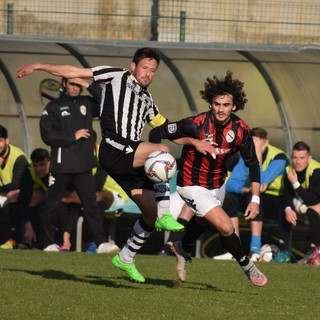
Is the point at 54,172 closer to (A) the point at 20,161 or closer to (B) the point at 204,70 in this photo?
(A) the point at 20,161

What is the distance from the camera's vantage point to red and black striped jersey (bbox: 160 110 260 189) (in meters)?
8.45

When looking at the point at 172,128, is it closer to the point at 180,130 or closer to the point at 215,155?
the point at 180,130

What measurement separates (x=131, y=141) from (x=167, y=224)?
32.1 inches

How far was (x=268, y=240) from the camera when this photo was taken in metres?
14.5

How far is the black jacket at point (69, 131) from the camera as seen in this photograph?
12.3 metres

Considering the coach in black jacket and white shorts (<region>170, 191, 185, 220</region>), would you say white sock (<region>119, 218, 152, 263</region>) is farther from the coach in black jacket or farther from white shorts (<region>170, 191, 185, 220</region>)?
white shorts (<region>170, 191, 185, 220</region>)

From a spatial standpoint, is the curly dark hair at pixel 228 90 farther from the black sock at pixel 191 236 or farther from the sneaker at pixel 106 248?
the sneaker at pixel 106 248

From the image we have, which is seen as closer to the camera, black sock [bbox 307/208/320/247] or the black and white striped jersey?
the black and white striped jersey

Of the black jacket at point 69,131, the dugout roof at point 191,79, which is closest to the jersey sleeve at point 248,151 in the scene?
the black jacket at point 69,131

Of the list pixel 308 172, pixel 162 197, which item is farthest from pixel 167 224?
pixel 308 172

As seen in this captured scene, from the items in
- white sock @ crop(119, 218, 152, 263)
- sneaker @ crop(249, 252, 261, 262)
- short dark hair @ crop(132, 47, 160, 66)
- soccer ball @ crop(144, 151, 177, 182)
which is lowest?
sneaker @ crop(249, 252, 261, 262)

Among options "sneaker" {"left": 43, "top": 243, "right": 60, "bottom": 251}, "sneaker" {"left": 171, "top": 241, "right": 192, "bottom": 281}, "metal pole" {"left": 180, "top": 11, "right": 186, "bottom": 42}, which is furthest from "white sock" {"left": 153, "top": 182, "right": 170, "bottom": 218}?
"metal pole" {"left": 180, "top": 11, "right": 186, "bottom": 42}

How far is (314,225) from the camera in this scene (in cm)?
1209

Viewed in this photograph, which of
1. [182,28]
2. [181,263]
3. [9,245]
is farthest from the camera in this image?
[182,28]
